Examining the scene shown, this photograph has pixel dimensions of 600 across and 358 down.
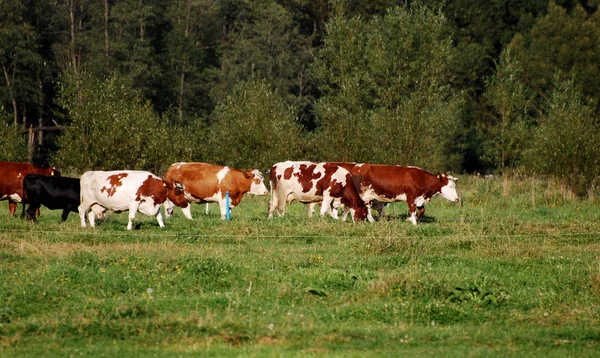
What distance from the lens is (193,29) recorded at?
8438 centimetres

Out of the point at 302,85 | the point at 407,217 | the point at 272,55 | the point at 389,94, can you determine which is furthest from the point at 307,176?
the point at 272,55

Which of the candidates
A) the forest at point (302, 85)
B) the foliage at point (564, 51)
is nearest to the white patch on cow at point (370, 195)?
the forest at point (302, 85)

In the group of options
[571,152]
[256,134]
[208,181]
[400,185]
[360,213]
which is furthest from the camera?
[256,134]

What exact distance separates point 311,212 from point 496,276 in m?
14.2

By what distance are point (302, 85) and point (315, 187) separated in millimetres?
51023

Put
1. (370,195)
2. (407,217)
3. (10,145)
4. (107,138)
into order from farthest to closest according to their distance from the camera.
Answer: (10,145), (107,138), (407,217), (370,195)

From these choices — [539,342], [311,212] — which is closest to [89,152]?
→ [311,212]

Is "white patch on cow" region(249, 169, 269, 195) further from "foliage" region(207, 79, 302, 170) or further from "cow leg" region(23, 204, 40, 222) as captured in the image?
"foliage" region(207, 79, 302, 170)

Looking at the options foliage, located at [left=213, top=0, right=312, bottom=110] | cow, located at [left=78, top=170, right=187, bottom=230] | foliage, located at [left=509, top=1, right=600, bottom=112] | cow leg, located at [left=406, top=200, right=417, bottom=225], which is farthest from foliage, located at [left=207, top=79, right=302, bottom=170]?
foliage, located at [left=509, top=1, right=600, bottom=112]

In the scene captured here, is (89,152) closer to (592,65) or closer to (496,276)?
(496,276)

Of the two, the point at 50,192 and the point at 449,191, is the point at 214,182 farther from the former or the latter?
the point at 449,191

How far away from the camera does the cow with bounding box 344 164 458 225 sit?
29172 millimetres

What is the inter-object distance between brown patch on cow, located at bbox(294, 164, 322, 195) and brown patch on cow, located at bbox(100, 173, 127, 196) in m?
7.03

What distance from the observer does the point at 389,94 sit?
171 ft
